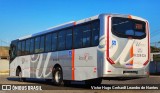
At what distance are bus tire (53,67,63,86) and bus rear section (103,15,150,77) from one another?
4.69m

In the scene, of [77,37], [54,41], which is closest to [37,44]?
[54,41]

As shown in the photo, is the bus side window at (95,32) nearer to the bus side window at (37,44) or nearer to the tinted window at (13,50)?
the bus side window at (37,44)

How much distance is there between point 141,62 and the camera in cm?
1717

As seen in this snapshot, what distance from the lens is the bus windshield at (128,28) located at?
16.4 m

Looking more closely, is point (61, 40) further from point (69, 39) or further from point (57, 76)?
point (57, 76)

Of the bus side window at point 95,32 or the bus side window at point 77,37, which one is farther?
the bus side window at point 77,37

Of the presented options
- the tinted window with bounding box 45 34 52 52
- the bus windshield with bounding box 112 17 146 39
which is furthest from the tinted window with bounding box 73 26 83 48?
the tinted window with bounding box 45 34 52 52

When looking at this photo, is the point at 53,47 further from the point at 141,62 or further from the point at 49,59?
the point at 141,62

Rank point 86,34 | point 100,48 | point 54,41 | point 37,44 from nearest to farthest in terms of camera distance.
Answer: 1. point 100,48
2. point 86,34
3. point 54,41
4. point 37,44

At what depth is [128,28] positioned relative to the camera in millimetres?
16828

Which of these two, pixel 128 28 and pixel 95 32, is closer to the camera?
pixel 95 32

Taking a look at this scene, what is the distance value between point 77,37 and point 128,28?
279 centimetres

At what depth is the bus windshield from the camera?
16.4 m

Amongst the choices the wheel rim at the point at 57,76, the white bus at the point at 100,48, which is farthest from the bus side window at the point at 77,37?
the wheel rim at the point at 57,76
